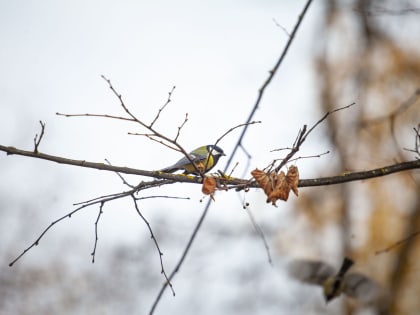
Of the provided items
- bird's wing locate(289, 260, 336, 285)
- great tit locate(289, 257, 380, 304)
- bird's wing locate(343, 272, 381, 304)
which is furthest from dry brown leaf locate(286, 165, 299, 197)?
bird's wing locate(289, 260, 336, 285)

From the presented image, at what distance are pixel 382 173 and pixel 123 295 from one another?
44.1 feet

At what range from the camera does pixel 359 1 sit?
32.5 feet

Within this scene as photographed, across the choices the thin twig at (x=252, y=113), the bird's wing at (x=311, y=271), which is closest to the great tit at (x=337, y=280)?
the bird's wing at (x=311, y=271)

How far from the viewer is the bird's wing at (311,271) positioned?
15.3ft

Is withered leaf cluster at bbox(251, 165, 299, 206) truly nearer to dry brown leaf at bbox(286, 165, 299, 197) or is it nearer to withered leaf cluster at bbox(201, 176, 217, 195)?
dry brown leaf at bbox(286, 165, 299, 197)

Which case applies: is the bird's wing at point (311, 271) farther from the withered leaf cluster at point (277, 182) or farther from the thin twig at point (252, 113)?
the withered leaf cluster at point (277, 182)

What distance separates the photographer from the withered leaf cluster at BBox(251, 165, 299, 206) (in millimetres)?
2352

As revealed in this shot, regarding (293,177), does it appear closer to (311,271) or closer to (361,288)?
(361,288)

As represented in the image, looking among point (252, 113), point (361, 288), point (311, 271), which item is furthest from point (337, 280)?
point (252, 113)

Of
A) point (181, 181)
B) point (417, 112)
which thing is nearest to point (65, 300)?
point (417, 112)

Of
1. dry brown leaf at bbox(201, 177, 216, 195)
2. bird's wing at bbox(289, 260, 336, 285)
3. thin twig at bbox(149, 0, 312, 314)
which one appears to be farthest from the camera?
bird's wing at bbox(289, 260, 336, 285)

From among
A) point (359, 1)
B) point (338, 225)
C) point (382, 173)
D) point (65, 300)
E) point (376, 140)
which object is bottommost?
point (382, 173)

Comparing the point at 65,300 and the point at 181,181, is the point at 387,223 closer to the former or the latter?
the point at 181,181

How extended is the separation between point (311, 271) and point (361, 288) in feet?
1.86
